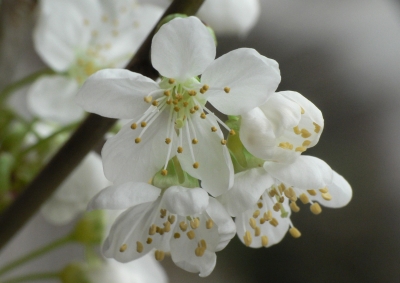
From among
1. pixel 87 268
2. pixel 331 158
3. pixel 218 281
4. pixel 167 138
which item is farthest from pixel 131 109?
pixel 218 281

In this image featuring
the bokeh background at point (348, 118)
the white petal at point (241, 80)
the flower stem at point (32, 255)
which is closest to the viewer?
the white petal at point (241, 80)

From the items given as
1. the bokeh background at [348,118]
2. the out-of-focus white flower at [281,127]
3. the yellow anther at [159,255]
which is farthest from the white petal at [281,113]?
the bokeh background at [348,118]

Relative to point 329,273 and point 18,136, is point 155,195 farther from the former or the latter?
point 329,273

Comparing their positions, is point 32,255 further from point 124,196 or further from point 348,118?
point 348,118

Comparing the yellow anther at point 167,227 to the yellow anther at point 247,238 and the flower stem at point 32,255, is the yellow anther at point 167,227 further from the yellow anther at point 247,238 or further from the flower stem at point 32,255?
the flower stem at point 32,255

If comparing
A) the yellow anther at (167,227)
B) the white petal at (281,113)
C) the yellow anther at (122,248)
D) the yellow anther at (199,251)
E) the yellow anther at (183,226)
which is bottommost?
the yellow anther at (122,248)

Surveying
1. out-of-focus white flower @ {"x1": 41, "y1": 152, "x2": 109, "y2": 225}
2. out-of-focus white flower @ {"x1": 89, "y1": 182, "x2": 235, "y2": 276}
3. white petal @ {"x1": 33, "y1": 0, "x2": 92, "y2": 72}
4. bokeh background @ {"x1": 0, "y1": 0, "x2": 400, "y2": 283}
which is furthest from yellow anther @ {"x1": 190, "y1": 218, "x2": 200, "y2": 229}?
bokeh background @ {"x1": 0, "y1": 0, "x2": 400, "y2": 283}
